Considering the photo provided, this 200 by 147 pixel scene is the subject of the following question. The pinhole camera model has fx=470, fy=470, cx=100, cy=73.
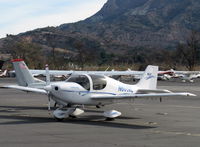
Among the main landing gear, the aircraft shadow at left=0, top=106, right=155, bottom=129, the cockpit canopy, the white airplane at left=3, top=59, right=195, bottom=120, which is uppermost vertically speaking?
the cockpit canopy

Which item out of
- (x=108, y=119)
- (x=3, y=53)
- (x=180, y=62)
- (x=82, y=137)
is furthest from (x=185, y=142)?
(x=3, y=53)

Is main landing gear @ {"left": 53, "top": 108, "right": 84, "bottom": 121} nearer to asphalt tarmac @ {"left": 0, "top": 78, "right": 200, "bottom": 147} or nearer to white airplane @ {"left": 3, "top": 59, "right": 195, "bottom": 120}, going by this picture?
white airplane @ {"left": 3, "top": 59, "right": 195, "bottom": 120}

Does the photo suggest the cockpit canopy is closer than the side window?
Yes

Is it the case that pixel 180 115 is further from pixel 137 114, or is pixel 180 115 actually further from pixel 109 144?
pixel 109 144

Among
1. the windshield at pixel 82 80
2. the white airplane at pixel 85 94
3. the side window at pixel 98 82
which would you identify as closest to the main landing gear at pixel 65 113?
the white airplane at pixel 85 94

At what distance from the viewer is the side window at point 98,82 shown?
674 inches

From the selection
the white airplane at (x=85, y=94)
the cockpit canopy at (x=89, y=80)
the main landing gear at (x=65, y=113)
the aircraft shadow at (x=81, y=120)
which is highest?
the cockpit canopy at (x=89, y=80)

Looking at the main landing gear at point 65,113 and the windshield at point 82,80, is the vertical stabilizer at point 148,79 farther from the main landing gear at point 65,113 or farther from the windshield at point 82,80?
the main landing gear at point 65,113

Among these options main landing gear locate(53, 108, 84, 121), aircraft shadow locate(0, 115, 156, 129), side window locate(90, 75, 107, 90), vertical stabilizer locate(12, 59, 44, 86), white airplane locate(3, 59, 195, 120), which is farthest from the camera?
vertical stabilizer locate(12, 59, 44, 86)

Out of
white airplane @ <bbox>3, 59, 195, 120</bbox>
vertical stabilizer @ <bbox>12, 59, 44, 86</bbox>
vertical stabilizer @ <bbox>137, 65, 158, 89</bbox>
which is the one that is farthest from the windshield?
vertical stabilizer @ <bbox>12, 59, 44, 86</bbox>

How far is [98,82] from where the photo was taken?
17.3 metres

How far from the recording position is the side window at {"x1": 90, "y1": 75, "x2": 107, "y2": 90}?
17125mm

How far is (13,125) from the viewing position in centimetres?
1512

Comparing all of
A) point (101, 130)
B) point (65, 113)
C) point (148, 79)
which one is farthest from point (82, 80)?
point (148, 79)
